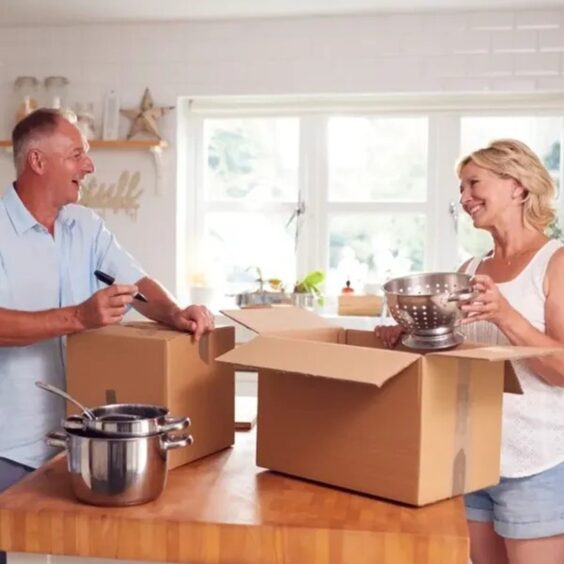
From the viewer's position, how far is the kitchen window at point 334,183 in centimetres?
421

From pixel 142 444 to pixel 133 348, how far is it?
0.30 meters

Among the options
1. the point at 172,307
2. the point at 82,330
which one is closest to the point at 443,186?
the point at 172,307

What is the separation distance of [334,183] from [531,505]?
9.03 feet

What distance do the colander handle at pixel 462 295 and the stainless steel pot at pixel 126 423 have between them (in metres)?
0.53

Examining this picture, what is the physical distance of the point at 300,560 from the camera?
128 cm

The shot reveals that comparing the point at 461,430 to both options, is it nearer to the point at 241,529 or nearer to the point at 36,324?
the point at 241,529

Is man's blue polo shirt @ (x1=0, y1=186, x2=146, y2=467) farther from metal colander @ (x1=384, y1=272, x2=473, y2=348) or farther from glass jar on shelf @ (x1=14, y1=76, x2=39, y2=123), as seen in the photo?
glass jar on shelf @ (x1=14, y1=76, x2=39, y2=123)

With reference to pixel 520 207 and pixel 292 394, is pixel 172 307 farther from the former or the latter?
pixel 520 207

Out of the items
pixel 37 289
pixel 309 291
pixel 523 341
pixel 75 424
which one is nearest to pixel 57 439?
pixel 75 424

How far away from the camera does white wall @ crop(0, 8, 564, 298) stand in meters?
3.93

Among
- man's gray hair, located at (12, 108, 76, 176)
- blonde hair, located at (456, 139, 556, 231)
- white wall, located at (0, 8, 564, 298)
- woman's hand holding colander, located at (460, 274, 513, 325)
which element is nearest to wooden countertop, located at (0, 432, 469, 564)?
woman's hand holding colander, located at (460, 274, 513, 325)

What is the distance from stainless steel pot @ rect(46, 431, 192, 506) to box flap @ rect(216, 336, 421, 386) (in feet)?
0.62

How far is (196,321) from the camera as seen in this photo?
1.68 meters

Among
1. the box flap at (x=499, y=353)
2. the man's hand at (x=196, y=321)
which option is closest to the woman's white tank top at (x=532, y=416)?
the box flap at (x=499, y=353)
